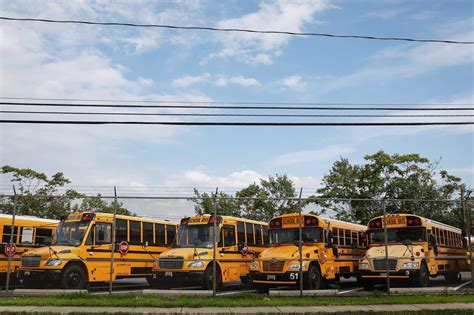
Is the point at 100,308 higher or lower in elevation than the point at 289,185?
lower

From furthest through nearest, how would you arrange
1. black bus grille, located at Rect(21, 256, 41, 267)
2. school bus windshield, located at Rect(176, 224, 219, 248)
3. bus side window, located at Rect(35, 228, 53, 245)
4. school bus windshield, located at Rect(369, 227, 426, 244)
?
bus side window, located at Rect(35, 228, 53, 245) < school bus windshield, located at Rect(369, 227, 426, 244) < school bus windshield, located at Rect(176, 224, 219, 248) < black bus grille, located at Rect(21, 256, 41, 267)

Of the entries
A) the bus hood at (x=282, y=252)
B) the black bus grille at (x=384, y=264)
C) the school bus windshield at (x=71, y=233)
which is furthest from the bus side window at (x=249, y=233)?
the school bus windshield at (x=71, y=233)

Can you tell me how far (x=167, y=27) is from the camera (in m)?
14.4

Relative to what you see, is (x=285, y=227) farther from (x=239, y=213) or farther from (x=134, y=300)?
(x=134, y=300)

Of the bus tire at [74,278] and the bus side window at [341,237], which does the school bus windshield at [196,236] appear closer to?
the bus tire at [74,278]

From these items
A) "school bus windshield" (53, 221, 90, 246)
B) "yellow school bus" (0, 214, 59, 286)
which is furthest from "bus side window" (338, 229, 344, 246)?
"yellow school bus" (0, 214, 59, 286)

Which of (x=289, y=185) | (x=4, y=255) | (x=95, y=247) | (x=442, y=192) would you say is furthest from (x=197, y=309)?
(x=289, y=185)

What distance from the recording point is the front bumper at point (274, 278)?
1476 cm

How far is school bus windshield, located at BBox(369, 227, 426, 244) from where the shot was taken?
53.5 ft

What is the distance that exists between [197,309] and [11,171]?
118 ft

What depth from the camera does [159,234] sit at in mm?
18547

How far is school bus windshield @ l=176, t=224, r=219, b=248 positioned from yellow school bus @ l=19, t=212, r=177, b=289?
1.53 metres

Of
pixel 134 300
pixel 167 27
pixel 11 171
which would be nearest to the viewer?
pixel 134 300

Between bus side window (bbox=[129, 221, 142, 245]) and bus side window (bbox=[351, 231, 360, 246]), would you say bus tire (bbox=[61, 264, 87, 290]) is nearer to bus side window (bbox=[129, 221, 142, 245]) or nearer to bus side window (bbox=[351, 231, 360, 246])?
bus side window (bbox=[129, 221, 142, 245])
